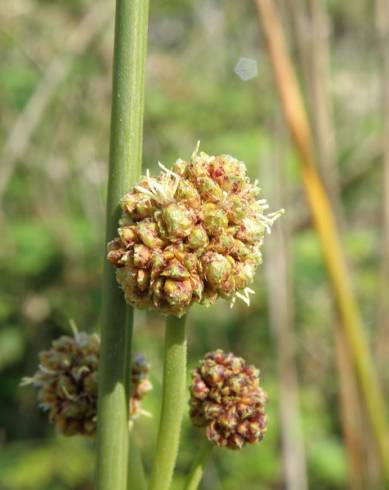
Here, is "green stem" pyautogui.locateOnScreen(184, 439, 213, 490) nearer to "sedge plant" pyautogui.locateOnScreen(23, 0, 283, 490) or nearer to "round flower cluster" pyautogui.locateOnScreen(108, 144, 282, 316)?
"sedge plant" pyautogui.locateOnScreen(23, 0, 283, 490)

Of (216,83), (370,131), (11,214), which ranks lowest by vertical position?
(11,214)

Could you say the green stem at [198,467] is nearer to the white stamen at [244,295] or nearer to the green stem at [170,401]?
the green stem at [170,401]

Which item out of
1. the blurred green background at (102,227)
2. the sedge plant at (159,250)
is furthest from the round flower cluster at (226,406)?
the blurred green background at (102,227)

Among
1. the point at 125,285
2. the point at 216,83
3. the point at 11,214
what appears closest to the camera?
the point at 125,285

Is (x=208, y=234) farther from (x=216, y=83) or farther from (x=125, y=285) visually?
(x=216, y=83)

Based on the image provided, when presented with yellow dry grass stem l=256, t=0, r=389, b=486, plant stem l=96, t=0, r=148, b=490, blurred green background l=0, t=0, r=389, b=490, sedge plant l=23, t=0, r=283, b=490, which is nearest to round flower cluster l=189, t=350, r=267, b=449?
sedge plant l=23, t=0, r=283, b=490

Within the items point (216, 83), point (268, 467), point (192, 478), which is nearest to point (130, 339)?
point (192, 478)

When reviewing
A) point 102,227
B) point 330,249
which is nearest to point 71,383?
point 330,249

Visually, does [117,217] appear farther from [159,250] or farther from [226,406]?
[226,406]
